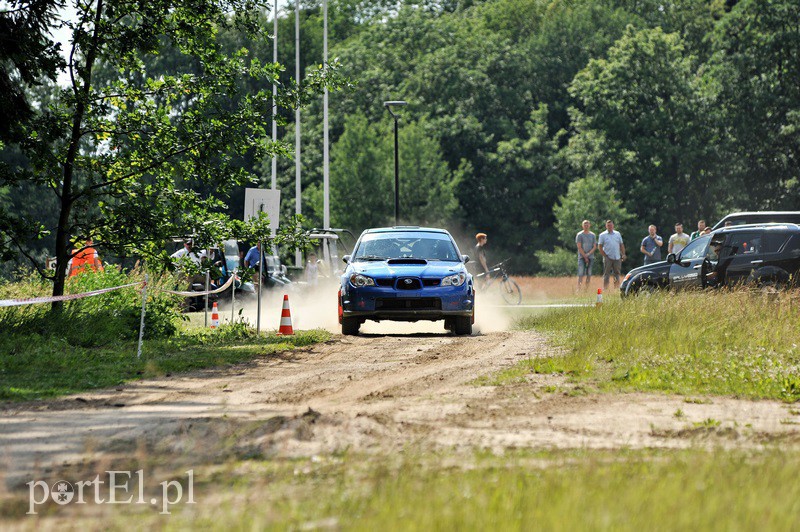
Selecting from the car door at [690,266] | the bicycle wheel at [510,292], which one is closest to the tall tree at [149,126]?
the car door at [690,266]

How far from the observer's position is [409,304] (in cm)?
2020

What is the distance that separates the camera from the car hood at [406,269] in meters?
20.5

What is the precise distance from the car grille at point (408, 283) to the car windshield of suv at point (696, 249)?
606cm

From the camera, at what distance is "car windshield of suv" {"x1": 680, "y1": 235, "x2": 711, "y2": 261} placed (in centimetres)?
2388

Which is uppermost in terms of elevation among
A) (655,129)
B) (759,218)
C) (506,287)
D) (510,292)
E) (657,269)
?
(655,129)

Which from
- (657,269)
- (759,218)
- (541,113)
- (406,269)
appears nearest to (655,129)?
Answer: (541,113)

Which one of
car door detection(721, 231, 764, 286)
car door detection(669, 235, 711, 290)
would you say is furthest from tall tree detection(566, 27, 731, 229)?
car door detection(721, 231, 764, 286)

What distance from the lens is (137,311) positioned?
1953cm

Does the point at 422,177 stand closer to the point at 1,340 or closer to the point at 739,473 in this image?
the point at 1,340

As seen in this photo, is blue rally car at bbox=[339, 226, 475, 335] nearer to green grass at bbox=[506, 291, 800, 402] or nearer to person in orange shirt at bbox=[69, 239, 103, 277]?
green grass at bbox=[506, 291, 800, 402]

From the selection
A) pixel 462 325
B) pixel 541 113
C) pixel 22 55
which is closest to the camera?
pixel 22 55

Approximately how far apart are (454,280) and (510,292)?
44.4ft

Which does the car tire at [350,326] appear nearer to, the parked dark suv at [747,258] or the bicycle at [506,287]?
the parked dark suv at [747,258]
